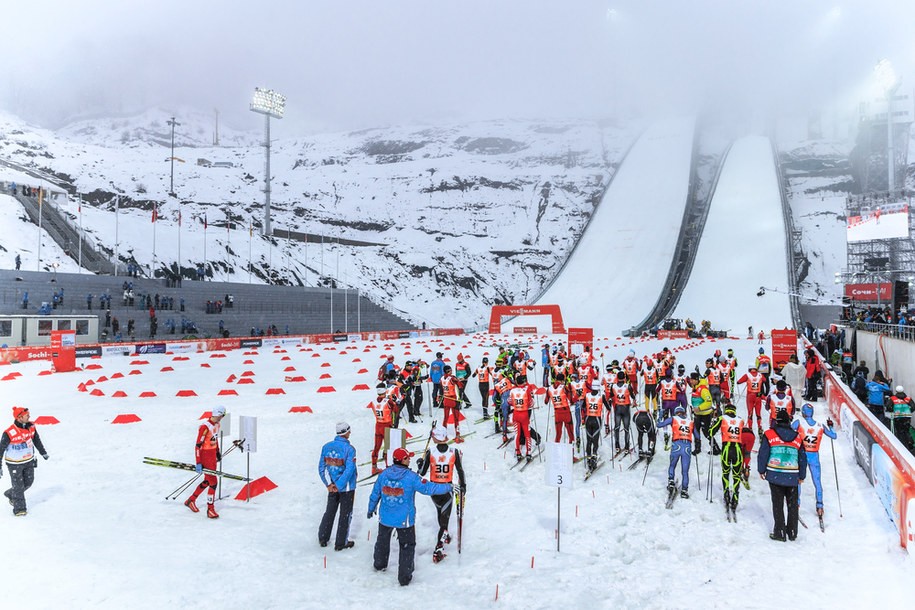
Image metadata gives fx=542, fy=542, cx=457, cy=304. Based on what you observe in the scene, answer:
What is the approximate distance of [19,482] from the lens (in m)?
7.93

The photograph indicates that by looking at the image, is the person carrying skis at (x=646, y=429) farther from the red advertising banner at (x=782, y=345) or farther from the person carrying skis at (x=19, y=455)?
the red advertising banner at (x=782, y=345)

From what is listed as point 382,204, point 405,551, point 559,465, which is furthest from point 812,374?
point 382,204

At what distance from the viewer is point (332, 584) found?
622 centimetres

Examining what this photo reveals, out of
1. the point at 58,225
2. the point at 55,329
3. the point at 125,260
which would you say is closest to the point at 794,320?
the point at 55,329

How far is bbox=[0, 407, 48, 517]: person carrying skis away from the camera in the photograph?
25.9ft

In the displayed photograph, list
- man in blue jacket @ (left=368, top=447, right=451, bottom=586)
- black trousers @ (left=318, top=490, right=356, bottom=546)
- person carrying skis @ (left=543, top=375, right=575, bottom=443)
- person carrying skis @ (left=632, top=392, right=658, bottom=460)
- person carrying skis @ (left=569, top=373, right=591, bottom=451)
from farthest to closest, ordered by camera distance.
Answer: person carrying skis @ (left=569, top=373, right=591, bottom=451)
person carrying skis @ (left=543, top=375, right=575, bottom=443)
person carrying skis @ (left=632, top=392, right=658, bottom=460)
black trousers @ (left=318, top=490, right=356, bottom=546)
man in blue jacket @ (left=368, top=447, right=451, bottom=586)

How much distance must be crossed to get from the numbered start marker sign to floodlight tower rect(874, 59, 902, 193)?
201ft

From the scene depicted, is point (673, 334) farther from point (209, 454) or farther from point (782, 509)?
A: point (209, 454)

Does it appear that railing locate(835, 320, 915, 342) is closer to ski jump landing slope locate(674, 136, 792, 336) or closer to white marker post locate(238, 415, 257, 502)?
white marker post locate(238, 415, 257, 502)

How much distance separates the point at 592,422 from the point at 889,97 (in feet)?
218

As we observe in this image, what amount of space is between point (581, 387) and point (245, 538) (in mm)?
7054

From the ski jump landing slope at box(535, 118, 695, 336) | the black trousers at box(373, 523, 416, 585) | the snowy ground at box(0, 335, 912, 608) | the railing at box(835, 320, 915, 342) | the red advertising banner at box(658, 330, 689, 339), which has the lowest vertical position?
the snowy ground at box(0, 335, 912, 608)

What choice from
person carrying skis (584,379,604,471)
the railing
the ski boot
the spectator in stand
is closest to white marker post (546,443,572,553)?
the ski boot

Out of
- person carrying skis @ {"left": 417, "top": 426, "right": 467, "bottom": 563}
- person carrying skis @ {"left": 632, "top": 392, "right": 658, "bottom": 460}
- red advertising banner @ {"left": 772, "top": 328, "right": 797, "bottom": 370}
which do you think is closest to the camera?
person carrying skis @ {"left": 417, "top": 426, "right": 467, "bottom": 563}
